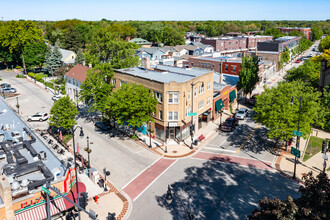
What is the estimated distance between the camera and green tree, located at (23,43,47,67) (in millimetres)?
89875

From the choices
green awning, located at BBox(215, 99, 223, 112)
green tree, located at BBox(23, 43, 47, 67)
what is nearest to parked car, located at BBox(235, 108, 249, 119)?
green awning, located at BBox(215, 99, 223, 112)

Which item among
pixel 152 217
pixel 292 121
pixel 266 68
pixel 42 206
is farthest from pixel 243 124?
pixel 266 68

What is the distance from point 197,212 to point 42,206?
13.1 metres

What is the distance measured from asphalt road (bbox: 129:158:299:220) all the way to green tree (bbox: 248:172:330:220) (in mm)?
8027

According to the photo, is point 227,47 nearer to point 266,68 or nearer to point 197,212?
point 266,68

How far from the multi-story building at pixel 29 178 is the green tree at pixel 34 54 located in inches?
2736

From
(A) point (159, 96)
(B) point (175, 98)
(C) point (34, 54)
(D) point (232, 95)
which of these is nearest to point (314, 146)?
(D) point (232, 95)

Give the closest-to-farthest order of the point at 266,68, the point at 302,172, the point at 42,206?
the point at 42,206
the point at 302,172
the point at 266,68

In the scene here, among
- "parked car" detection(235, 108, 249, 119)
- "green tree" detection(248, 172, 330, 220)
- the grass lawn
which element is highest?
"green tree" detection(248, 172, 330, 220)

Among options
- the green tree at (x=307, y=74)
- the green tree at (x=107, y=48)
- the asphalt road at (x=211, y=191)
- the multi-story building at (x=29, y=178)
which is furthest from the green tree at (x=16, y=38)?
the green tree at (x=307, y=74)

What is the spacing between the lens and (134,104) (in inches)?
1452

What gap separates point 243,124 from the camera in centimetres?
4734

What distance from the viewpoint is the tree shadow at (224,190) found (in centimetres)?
2467

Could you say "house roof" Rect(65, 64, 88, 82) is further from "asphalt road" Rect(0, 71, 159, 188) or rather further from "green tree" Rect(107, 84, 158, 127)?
"green tree" Rect(107, 84, 158, 127)
